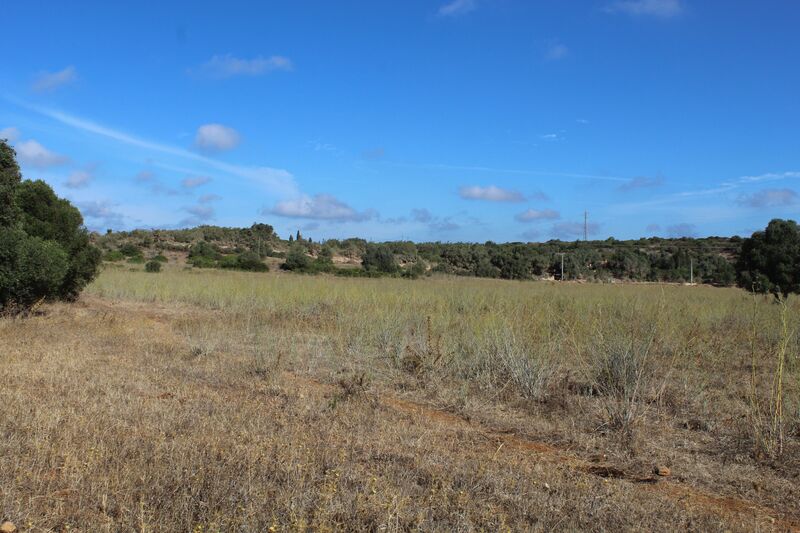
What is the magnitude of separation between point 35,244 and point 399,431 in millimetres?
10466

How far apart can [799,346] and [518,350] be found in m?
5.71

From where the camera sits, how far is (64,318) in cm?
1335

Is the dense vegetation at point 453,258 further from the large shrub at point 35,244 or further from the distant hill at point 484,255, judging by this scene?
the large shrub at point 35,244

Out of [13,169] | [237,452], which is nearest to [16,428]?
[237,452]

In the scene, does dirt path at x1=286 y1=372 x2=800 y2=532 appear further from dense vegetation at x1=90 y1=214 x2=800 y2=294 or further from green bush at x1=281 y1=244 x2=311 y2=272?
green bush at x1=281 y1=244 x2=311 y2=272

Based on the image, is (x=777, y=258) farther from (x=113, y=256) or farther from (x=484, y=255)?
(x=113, y=256)

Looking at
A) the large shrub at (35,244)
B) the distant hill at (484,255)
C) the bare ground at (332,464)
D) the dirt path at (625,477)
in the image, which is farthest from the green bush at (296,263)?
the dirt path at (625,477)

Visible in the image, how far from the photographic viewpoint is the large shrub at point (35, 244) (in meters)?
11.6

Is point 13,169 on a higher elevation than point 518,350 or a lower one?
higher

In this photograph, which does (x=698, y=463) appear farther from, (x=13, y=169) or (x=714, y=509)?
(x=13, y=169)

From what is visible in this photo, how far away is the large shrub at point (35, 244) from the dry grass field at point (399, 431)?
153 cm

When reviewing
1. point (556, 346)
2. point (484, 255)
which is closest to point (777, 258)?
point (556, 346)

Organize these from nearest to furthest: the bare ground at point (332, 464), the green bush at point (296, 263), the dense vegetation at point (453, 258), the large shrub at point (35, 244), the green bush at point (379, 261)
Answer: the bare ground at point (332, 464), the large shrub at point (35, 244), the green bush at point (379, 261), the green bush at point (296, 263), the dense vegetation at point (453, 258)

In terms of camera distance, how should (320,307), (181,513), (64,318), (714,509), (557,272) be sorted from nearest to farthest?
(181,513) < (714,509) < (64,318) < (320,307) < (557,272)
